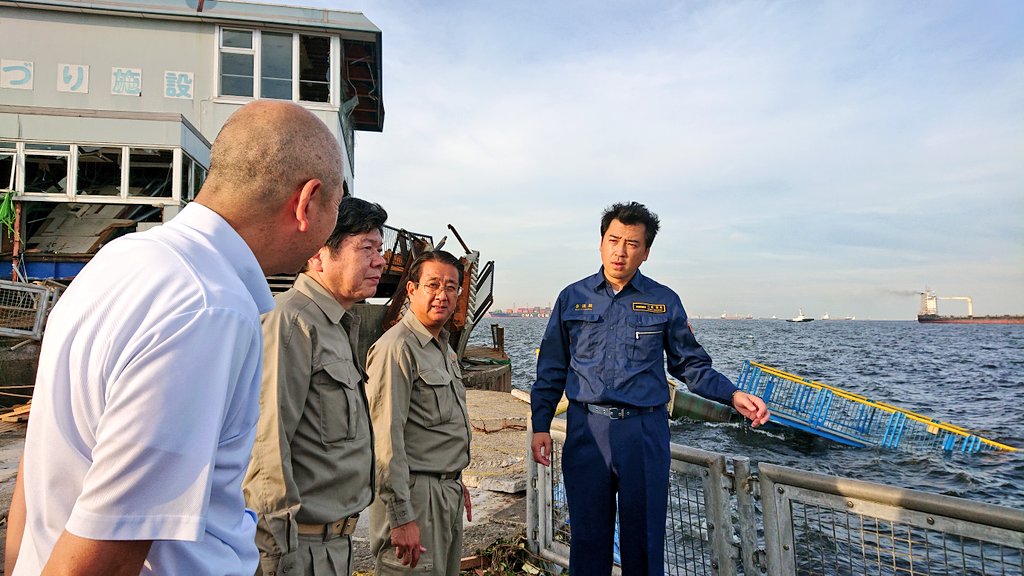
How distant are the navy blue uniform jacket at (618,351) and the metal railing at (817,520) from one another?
0.40 metres

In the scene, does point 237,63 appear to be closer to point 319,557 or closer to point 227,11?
point 227,11

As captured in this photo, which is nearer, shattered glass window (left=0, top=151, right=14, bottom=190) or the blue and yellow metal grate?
the blue and yellow metal grate

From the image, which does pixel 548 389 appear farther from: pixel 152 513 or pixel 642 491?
pixel 152 513

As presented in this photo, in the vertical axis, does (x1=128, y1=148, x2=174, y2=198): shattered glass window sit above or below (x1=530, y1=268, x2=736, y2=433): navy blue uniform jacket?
above

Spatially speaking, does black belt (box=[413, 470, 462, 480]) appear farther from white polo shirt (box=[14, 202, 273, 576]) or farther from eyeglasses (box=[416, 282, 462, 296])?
white polo shirt (box=[14, 202, 273, 576])

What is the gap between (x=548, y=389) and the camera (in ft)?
11.3

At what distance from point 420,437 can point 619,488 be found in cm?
105

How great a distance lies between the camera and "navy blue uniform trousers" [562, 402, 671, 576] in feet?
9.69

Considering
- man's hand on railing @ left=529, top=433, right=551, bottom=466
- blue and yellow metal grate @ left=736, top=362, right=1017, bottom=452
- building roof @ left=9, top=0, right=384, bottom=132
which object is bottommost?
blue and yellow metal grate @ left=736, top=362, right=1017, bottom=452

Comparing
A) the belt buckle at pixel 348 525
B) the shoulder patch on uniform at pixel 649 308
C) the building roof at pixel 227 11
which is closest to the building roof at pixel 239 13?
the building roof at pixel 227 11

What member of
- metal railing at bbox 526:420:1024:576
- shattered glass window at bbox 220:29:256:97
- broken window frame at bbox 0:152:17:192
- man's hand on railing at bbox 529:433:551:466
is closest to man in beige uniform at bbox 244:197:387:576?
man's hand on railing at bbox 529:433:551:466

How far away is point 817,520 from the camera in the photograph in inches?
98.9

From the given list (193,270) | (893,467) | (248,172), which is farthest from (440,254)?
(893,467)

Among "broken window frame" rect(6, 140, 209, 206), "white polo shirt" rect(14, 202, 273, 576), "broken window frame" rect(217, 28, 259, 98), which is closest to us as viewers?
"white polo shirt" rect(14, 202, 273, 576)
